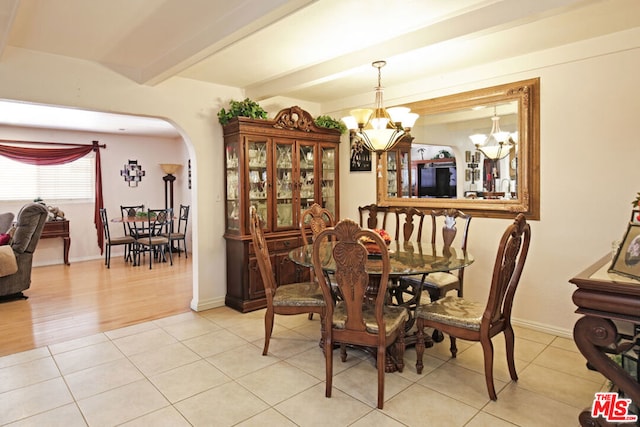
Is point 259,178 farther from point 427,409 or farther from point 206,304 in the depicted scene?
point 427,409

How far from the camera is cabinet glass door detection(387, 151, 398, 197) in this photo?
4.48 meters

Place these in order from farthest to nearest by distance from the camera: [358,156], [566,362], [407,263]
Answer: [358,156] < [566,362] < [407,263]

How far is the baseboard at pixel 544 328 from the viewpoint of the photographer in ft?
10.7

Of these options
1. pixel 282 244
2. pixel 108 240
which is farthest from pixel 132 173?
pixel 282 244

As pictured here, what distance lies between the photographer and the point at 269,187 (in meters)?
4.29

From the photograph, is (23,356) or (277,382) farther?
(23,356)

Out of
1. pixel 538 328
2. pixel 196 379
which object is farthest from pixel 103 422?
pixel 538 328

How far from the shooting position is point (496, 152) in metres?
3.62

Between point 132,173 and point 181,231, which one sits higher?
point 132,173

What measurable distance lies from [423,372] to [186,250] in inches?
251

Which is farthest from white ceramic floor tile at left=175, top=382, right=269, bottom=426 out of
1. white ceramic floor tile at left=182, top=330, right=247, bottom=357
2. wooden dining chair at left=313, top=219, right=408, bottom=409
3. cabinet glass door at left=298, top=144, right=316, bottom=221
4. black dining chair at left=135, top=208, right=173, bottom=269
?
black dining chair at left=135, top=208, right=173, bottom=269

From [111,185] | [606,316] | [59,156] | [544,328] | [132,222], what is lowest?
[544,328]

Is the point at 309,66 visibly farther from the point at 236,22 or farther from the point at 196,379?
the point at 196,379

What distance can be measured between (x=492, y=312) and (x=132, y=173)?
7344 mm
